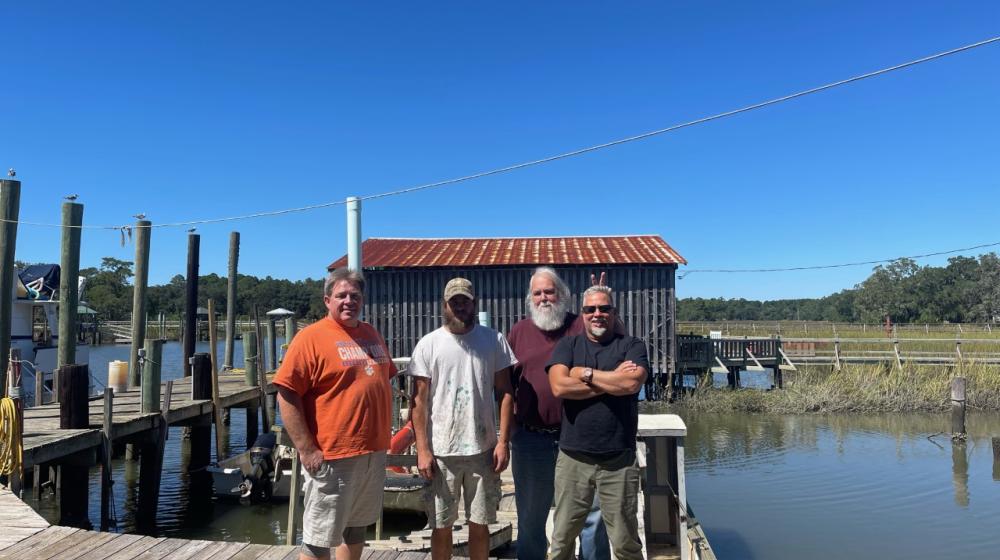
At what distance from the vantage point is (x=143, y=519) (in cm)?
1012

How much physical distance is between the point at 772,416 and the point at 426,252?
11.4 meters

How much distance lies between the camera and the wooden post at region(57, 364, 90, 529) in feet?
28.8

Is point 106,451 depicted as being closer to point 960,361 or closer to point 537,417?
point 537,417

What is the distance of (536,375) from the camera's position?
3883 millimetres

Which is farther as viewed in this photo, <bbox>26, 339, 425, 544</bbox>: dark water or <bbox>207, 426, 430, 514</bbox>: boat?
<bbox>207, 426, 430, 514</bbox>: boat

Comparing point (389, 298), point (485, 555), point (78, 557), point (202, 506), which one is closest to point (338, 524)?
point (485, 555)

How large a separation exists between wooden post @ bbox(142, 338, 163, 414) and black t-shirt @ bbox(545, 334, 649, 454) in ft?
28.8

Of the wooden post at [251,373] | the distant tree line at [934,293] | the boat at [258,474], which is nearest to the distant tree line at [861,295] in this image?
the distant tree line at [934,293]

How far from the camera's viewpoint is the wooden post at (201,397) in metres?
12.3

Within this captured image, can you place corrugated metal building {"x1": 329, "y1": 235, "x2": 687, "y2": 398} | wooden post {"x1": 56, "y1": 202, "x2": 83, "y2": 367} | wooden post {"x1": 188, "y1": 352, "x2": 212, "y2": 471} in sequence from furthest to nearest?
1. corrugated metal building {"x1": 329, "y1": 235, "x2": 687, "y2": 398}
2. wooden post {"x1": 188, "y1": 352, "x2": 212, "y2": 471}
3. wooden post {"x1": 56, "y1": 202, "x2": 83, "y2": 367}

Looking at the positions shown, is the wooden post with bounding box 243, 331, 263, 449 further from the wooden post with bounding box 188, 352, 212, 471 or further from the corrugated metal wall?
the corrugated metal wall

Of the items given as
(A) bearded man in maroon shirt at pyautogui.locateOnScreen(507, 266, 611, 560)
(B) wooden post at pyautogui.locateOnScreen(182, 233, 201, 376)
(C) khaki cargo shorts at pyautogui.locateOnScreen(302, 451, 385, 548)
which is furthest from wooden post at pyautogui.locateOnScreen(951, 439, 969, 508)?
(B) wooden post at pyautogui.locateOnScreen(182, 233, 201, 376)

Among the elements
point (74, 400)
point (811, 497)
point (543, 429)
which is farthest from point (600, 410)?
point (811, 497)

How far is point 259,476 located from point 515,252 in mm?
11429
